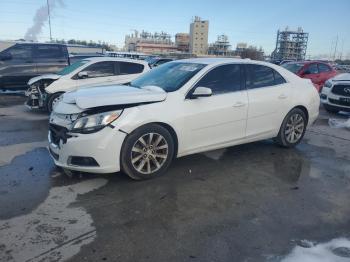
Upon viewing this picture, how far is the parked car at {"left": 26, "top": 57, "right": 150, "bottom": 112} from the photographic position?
29.5 ft

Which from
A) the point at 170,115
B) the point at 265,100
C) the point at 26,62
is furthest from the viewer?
the point at 26,62

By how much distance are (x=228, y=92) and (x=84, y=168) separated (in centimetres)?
242

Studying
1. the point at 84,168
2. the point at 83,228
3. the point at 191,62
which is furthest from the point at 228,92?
the point at 83,228

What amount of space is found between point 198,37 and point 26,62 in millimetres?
103308

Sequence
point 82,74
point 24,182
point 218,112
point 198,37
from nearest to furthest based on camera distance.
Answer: point 24,182 → point 218,112 → point 82,74 → point 198,37

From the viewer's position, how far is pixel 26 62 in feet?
40.8

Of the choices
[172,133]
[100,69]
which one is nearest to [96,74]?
[100,69]

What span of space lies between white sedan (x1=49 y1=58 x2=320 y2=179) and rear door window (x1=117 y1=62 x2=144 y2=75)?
171 inches

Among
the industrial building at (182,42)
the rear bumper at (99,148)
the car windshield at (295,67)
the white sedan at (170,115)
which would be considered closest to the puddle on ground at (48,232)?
the rear bumper at (99,148)

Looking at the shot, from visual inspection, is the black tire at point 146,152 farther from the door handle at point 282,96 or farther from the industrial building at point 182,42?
the industrial building at point 182,42

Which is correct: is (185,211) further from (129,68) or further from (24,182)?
(129,68)

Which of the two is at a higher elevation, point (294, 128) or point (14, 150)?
point (294, 128)

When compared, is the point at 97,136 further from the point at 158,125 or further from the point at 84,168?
the point at 158,125

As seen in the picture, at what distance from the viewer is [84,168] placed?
4.11m
